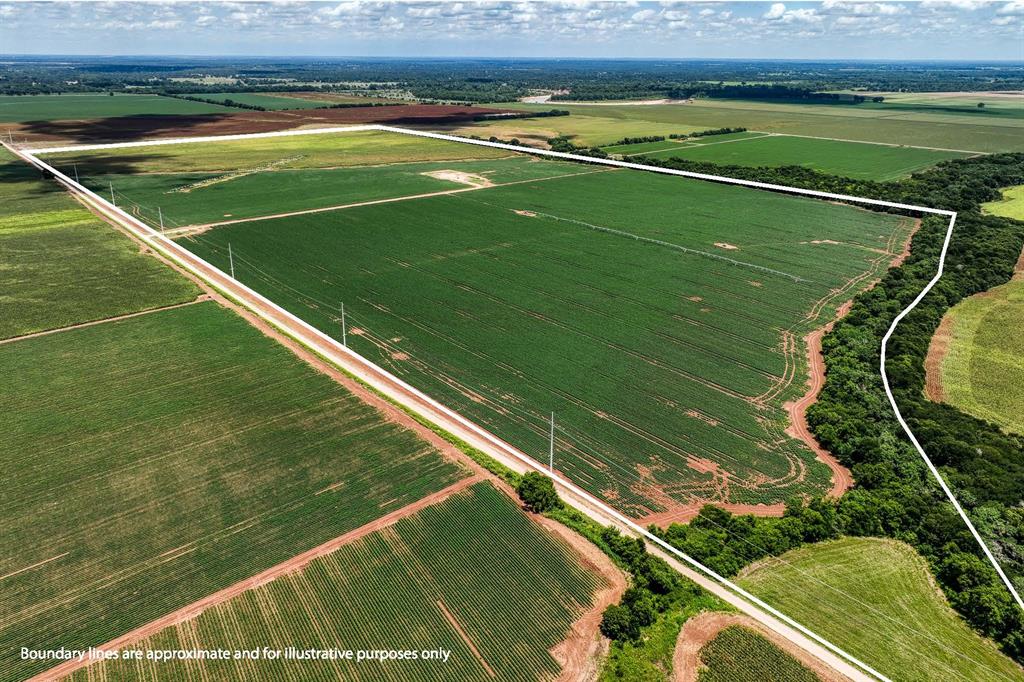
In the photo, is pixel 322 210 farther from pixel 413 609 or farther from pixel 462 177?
pixel 413 609

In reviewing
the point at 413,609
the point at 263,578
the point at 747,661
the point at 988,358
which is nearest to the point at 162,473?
the point at 263,578

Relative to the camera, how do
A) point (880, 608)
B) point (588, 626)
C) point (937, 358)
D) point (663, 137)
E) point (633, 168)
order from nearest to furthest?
point (588, 626) → point (880, 608) → point (937, 358) → point (633, 168) → point (663, 137)

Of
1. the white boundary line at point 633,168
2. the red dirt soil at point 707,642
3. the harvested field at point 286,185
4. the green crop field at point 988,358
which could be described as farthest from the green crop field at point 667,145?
the red dirt soil at point 707,642

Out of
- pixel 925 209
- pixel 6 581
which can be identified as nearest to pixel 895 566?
pixel 6 581

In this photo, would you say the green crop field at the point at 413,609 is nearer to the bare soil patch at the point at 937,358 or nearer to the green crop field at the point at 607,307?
the green crop field at the point at 607,307

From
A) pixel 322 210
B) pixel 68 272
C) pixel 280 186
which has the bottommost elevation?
pixel 68 272
